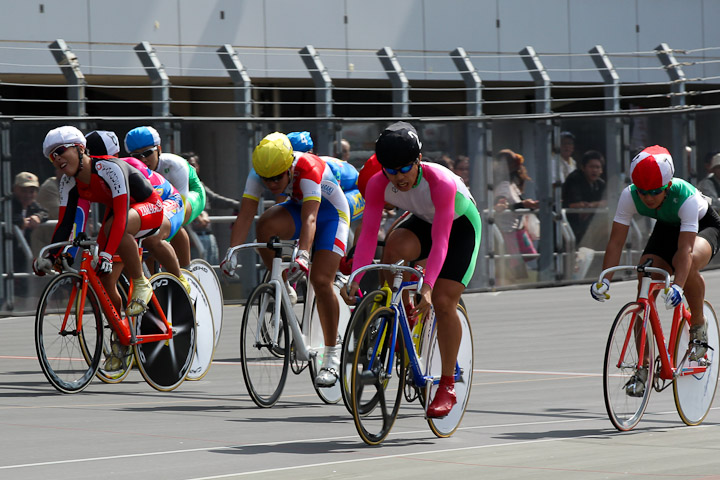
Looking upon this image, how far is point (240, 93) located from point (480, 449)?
10.5 m

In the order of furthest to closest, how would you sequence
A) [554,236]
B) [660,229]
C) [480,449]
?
[554,236] < [660,229] < [480,449]

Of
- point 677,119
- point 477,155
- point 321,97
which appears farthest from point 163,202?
point 677,119

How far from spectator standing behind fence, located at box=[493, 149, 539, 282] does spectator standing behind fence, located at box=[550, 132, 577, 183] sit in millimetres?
474

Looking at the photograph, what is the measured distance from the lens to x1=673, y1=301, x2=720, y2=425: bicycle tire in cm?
818

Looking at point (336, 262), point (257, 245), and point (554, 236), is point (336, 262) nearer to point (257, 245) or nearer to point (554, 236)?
point (257, 245)

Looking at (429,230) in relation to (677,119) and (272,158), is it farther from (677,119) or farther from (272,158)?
(677,119)

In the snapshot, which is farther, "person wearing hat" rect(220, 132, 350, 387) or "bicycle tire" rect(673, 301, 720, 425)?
"person wearing hat" rect(220, 132, 350, 387)

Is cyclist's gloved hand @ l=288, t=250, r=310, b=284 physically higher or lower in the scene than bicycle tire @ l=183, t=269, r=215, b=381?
higher

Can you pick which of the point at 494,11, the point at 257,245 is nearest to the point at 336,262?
the point at 257,245

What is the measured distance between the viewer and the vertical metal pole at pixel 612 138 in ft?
63.1

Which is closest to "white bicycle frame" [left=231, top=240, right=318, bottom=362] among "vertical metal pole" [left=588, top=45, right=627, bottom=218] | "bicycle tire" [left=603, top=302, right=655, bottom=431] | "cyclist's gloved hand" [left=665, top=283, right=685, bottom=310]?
"bicycle tire" [left=603, top=302, right=655, bottom=431]

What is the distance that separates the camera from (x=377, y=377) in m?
7.12

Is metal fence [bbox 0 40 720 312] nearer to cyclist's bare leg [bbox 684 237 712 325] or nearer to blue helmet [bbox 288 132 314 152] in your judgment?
blue helmet [bbox 288 132 314 152]

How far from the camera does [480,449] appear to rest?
722 cm
